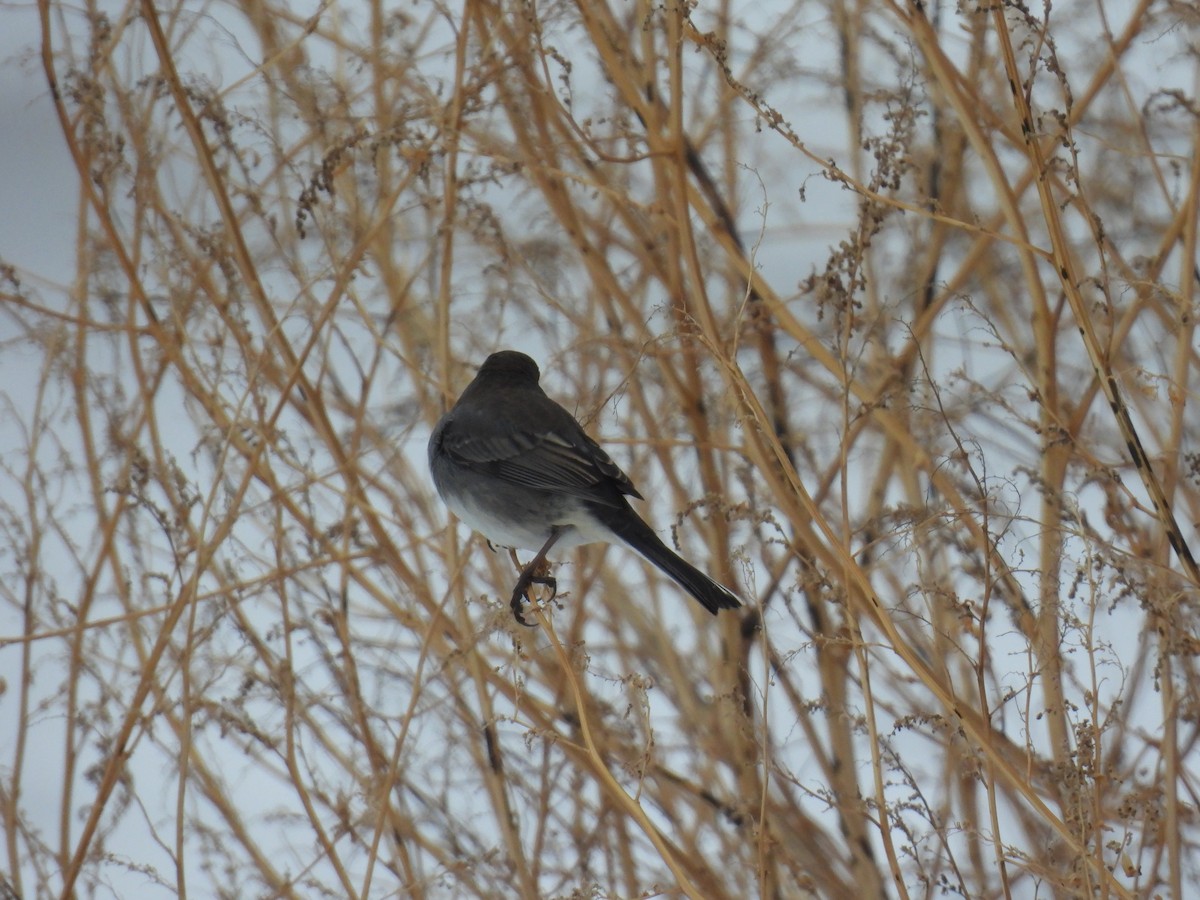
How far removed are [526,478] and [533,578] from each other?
22cm

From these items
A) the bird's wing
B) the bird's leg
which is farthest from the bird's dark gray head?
the bird's leg

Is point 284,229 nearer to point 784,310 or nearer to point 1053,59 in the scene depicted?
point 784,310

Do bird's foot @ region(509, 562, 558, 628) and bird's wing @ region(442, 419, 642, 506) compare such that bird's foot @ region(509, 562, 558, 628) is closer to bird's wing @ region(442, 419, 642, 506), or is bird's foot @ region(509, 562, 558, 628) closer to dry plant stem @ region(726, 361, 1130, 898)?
bird's wing @ region(442, 419, 642, 506)

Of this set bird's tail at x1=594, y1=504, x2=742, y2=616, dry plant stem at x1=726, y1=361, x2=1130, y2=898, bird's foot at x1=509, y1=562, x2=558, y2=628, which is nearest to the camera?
dry plant stem at x1=726, y1=361, x2=1130, y2=898

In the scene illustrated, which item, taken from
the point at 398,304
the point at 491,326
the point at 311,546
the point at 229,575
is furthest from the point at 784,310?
the point at 491,326

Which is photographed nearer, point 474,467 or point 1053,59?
point 1053,59

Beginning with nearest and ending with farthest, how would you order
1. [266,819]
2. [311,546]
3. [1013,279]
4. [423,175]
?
[423,175], [311,546], [266,819], [1013,279]

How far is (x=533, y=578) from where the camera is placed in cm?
249

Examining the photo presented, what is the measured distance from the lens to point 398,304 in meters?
2.34

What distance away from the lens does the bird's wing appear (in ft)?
8.13

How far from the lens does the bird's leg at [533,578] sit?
7.89 feet

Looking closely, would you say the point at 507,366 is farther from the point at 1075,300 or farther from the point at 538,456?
the point at 1075,300

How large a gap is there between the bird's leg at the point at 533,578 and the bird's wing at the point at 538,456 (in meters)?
0.11

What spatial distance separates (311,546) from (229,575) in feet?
0.89
